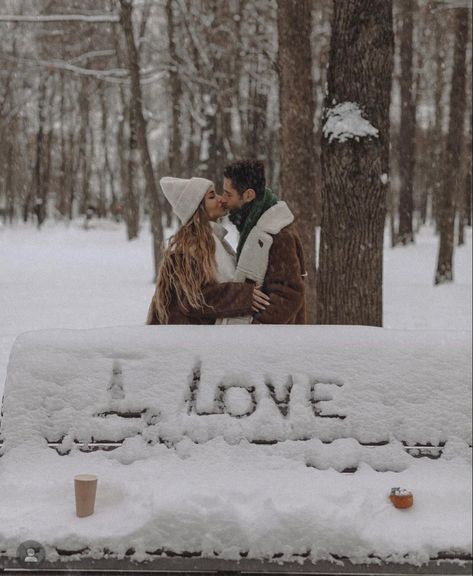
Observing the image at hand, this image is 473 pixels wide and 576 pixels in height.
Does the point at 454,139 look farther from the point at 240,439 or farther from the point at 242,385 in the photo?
the point at 240,439

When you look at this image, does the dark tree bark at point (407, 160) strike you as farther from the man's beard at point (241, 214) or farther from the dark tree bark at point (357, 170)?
the man's beard at point (241, 214)

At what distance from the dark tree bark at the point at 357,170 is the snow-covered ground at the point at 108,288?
10.1 feet

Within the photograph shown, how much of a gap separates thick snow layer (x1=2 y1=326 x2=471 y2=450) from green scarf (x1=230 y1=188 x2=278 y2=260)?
72cm

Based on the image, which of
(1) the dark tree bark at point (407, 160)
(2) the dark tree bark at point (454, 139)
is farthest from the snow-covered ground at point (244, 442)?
(1) the dark tree bark at point (407, 160)

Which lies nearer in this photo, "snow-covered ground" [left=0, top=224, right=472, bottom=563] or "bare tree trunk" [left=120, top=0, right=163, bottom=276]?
"snow-covered ground" [left=0, top=224, right=472, bottom=563]

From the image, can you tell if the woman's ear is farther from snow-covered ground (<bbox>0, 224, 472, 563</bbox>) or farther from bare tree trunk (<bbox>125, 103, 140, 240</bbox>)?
bare tree trunk (<bbox>125, 103, 140, 240</bbox>)

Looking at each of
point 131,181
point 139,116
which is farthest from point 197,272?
point 131,181

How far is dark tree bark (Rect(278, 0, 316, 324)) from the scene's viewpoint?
26.7 ft

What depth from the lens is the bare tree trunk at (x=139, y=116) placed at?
14.1m

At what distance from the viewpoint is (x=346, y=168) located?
5789mm

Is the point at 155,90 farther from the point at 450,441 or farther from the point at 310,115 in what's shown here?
the point at 450,441

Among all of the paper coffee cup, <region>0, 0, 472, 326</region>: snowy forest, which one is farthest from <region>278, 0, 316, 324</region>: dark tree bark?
the paper coffee cup

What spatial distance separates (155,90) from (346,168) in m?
39.7

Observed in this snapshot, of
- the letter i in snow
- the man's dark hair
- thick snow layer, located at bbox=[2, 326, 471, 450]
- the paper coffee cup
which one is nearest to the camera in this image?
the paper coffee cup
